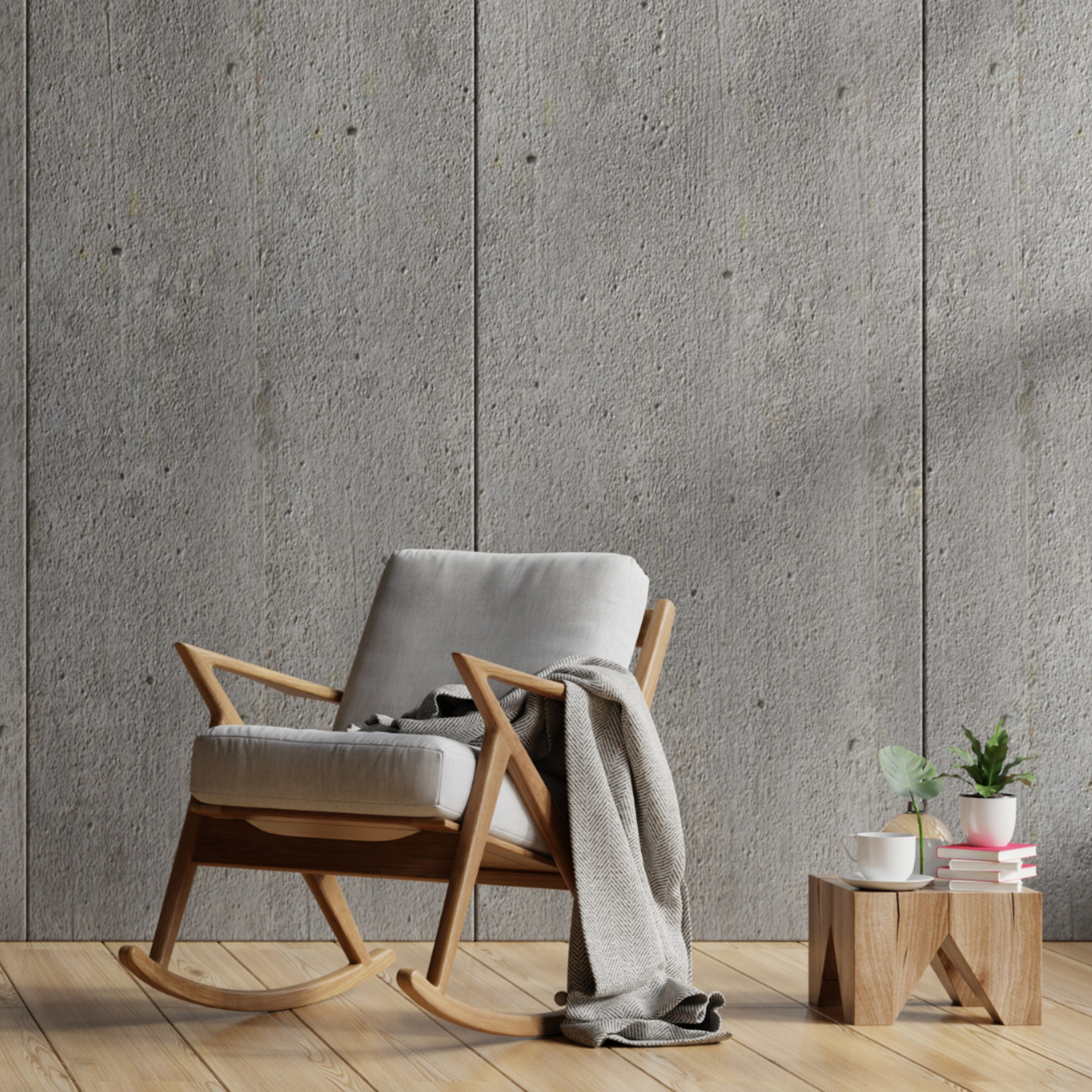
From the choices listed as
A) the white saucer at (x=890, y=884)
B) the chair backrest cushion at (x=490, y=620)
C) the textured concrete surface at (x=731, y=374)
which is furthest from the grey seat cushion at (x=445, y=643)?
the white saucer at (x=890, y=884)

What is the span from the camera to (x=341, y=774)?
2.30 metres

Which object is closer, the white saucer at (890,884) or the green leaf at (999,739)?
the white saucer at (890,884)

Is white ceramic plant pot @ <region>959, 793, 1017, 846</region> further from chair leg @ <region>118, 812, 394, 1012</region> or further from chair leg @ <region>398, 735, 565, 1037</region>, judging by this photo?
chair leg @ <region>118, 812, 394, 1012</region>

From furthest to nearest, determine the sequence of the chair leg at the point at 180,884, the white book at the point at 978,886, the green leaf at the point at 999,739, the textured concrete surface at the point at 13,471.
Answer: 1. the textured concrete surface at the point at 13,471
2. the green leaf at the point at 999,739
3. the white book at the point at 978,886
4. the chair leg at the point at 180,884

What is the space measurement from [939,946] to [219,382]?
6.88 ft

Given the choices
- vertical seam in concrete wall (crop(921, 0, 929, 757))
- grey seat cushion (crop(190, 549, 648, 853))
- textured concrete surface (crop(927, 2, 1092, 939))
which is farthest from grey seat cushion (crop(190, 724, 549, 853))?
textured concrete surface (crop(927, 2, 1092, 939))

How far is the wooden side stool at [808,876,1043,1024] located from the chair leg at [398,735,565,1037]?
699mm

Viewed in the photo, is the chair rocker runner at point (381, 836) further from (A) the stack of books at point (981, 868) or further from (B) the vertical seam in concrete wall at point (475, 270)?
(B) the vertical seam in concrete wall at point (475, 270)

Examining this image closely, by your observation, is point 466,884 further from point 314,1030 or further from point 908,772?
point 908,772

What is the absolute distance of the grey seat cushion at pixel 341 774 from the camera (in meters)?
2.28

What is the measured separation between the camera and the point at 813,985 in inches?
110

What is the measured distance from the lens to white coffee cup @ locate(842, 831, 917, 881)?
264 cm

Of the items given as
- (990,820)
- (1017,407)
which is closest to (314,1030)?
(990,820)

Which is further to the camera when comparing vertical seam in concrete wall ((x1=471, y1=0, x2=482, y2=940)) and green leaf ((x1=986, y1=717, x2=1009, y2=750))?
vertical seam in concrete wall ((x1=471, y1=0, x2=482, y2=940))
